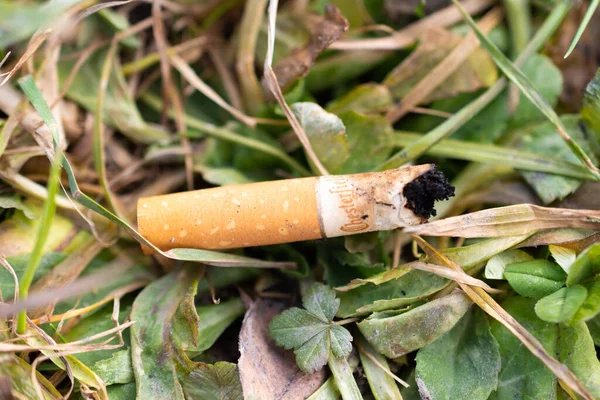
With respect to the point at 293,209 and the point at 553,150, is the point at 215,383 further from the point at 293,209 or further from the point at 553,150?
the point at 553,150

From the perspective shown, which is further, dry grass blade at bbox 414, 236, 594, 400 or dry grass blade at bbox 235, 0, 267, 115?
dry grass blade at bbox 235, 0, 267, 115

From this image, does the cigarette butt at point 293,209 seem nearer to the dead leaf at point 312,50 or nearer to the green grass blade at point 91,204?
the green grass blade at point 91,204

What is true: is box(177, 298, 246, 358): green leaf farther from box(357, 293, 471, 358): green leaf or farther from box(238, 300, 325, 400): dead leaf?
box(357, 293, 471, 358): green leaf

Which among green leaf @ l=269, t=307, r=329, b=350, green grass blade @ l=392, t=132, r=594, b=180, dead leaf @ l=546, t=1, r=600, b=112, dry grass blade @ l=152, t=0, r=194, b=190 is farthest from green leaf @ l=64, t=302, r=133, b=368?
dead leaf @ l=546, t=1, r=600, b=112

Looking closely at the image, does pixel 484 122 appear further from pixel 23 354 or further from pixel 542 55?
pixel 23 354

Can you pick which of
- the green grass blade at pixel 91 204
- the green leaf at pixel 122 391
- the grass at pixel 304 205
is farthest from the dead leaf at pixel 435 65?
the green leaf at pixel 122 391

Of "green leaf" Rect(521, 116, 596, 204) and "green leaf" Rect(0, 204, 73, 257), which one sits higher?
"green leaf" Rect(521, 116, 596, 204)

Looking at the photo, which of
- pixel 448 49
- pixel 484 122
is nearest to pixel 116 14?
pixel 448 49
